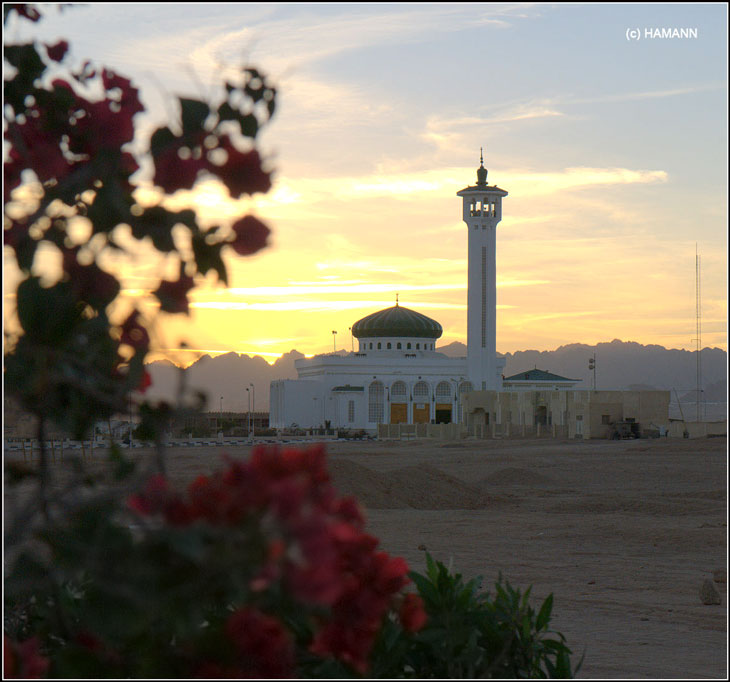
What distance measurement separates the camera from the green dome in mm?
73500

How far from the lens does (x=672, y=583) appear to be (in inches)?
411

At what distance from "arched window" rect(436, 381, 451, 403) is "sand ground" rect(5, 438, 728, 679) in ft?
116

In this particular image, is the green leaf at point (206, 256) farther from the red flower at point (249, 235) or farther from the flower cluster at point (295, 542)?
the flower cluster at point (295, 542)

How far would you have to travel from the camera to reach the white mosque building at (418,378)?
212 feet

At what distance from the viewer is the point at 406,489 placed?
66.5 feet

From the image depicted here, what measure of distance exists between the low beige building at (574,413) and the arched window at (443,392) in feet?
24.8

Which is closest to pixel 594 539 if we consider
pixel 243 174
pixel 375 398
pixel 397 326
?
pixel 243 174

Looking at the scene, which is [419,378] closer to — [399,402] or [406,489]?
[399,402]

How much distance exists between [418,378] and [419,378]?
10cm

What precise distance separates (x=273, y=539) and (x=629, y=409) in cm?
5075

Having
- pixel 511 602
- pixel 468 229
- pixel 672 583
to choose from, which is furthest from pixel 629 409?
pixel 511 602

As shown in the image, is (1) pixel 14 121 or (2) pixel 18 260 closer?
(2) pixel 18 260

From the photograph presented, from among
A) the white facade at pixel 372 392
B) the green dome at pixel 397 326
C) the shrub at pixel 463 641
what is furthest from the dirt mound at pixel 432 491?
the green dome at pixel 397 326

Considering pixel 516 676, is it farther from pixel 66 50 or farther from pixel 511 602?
pixel 66 50
